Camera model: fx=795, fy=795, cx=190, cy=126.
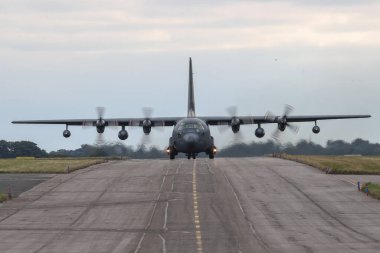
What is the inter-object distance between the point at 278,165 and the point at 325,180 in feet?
45.5

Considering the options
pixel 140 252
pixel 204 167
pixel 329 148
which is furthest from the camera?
pixel 329 148

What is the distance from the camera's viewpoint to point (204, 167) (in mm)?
69500

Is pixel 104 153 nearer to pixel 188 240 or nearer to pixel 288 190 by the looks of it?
pixel 288 190

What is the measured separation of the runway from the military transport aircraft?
391 inches

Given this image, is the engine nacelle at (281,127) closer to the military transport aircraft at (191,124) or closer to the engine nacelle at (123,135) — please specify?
the military transport aircraft at (191,124)

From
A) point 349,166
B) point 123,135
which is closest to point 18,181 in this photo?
point 123,135

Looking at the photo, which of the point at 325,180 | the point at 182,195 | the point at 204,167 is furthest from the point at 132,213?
the point at 204,167

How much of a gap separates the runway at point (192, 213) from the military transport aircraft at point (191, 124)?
32.6 ft

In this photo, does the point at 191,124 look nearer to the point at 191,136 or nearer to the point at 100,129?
the point at 191,136

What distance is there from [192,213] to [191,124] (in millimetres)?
32339

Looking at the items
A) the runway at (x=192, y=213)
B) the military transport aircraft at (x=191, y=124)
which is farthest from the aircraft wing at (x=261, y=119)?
the runway at (x=192, y=213)

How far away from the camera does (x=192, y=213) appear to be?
4284 centimetres

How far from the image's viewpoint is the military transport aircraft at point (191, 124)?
74875mm

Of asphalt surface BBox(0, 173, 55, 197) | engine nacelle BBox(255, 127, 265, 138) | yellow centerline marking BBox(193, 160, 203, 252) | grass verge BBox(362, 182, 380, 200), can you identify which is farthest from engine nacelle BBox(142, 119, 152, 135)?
grass verge BBox(362, 182, 380, 200)
